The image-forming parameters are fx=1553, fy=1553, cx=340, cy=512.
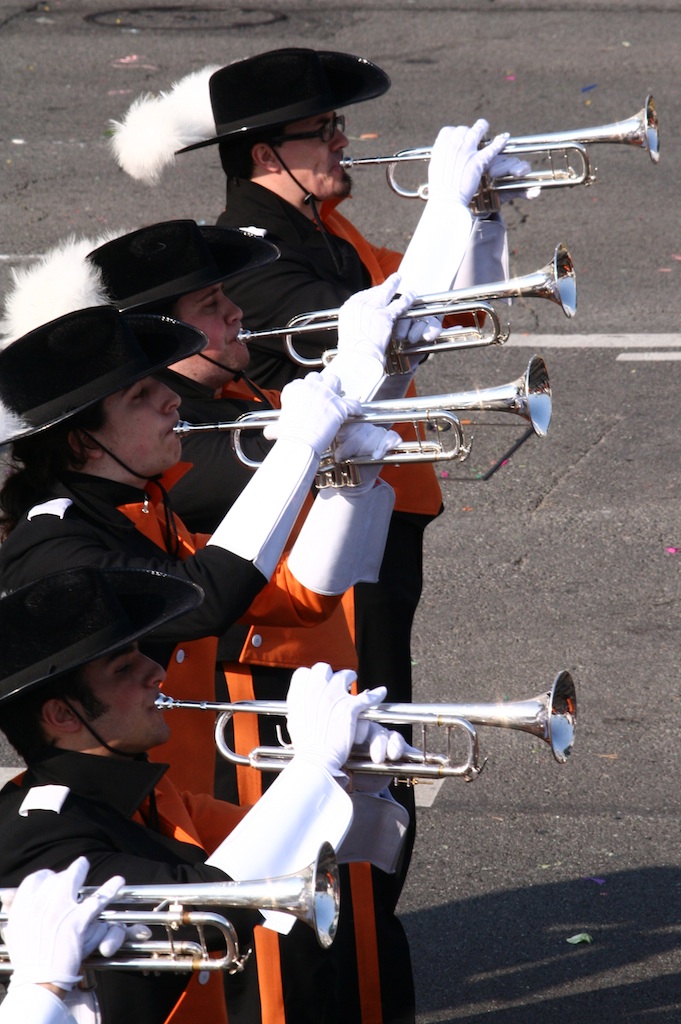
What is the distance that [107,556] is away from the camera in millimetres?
3129

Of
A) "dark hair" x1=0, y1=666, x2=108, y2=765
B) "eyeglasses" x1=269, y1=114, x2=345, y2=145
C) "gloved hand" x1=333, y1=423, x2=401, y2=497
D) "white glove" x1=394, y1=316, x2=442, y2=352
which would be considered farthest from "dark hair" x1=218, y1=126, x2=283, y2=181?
"dark hair" x1=0, y1=666, x2=108, y2=765

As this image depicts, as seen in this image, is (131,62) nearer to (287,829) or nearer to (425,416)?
(425,416)

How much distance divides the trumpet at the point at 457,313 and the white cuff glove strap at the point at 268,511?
2.80 feet

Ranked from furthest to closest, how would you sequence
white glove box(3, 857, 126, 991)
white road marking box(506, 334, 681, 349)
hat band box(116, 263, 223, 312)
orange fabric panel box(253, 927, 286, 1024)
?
white road marking box(506, 334, 681, 349), orange fabric panel box(253, 927, 286, 1024), hat band box(116, 263, 223, 312), white glove box(3, 857, 126, 991)

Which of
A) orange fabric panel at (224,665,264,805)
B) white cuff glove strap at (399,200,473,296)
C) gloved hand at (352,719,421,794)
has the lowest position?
orange fabric panel at (224,665,264,805)

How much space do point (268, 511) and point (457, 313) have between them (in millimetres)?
1179

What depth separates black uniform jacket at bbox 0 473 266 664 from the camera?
3.13 meters

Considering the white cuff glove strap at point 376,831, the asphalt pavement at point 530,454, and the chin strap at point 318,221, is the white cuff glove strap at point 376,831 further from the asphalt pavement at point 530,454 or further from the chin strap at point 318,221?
the chin strap at point 318,221

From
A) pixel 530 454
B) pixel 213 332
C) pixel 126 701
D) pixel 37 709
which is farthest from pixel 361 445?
pixel 530 454

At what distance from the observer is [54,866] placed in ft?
8.52

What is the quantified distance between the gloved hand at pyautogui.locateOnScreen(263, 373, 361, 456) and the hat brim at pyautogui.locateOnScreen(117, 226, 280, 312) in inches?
17.8

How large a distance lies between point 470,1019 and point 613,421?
378 centimetres

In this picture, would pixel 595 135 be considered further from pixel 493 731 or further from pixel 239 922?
pixel 239 922

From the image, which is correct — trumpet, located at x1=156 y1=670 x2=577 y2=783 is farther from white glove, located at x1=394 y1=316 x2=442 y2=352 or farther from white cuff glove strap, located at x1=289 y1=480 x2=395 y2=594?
white glove, located at x1=394 y1=316 x2=442 y2=352
